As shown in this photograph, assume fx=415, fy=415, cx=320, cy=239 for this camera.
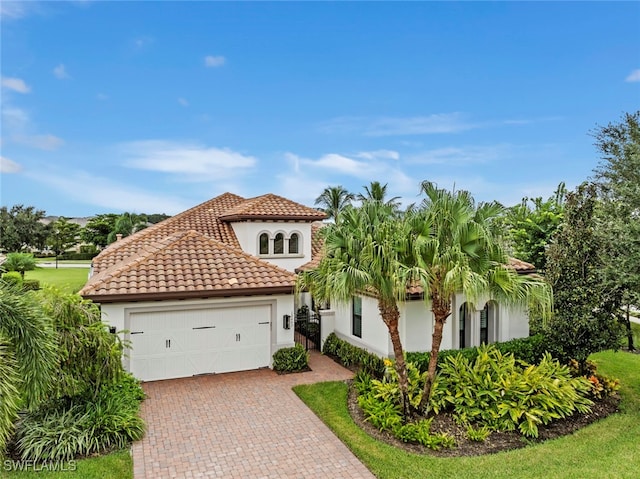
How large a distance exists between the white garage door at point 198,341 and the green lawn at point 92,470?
4969mm

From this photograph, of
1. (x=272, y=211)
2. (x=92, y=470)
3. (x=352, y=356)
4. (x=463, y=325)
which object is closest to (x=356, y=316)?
(x=352, y=356)

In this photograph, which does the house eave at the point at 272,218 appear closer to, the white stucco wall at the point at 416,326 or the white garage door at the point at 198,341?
the white garage door at the point at 198,341

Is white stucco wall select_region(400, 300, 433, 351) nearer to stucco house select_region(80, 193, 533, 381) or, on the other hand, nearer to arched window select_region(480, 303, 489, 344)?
stucco house select_region(80, 193, 533, 381)

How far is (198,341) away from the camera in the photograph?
14070mm

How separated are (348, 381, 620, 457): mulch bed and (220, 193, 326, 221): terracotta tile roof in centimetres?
1201

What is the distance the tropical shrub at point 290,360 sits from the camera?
14438mm

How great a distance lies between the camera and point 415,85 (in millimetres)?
20844

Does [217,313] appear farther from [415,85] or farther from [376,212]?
[415,85]

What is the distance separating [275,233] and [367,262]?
12837mm

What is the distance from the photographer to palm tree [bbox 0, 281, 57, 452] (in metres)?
5.79

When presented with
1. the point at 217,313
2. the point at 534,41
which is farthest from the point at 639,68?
the point at 217,313

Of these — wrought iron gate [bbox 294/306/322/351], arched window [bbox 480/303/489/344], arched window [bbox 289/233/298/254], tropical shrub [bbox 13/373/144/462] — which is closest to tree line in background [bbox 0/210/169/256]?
arched window [bbox 289/233/298/254]

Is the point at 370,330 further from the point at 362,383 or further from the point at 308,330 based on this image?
the point at 308,330

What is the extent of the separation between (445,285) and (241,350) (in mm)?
Answer: 8318
